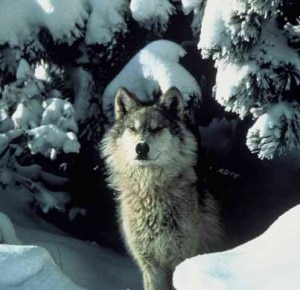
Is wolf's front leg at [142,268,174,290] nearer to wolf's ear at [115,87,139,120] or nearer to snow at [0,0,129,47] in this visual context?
wolf's ear at [115,87,139,120]

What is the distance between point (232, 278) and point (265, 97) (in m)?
2.72

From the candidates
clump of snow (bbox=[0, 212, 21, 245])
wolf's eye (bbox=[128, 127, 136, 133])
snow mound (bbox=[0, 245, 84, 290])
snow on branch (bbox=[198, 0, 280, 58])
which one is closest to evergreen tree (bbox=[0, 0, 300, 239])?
snow on branch (bbox=[198, 0, 280, 58])

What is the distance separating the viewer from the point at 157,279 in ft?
22.2

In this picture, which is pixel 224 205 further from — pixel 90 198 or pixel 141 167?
pixel 141 167

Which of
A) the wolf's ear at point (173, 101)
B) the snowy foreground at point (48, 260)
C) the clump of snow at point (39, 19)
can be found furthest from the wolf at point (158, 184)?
→ the clump of snow at point (39, 19)

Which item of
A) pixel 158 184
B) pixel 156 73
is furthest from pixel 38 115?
pixel 158 184

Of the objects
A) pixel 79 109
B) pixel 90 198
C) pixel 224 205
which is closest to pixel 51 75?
pixel 79 109

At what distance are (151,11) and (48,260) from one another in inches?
119

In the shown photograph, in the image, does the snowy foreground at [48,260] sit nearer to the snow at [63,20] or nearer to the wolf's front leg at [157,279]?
the wolf's front leg at [157,279]

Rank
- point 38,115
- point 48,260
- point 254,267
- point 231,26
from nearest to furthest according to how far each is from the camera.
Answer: point 254,267 → point 48,260 → point 231,26 → point 38,115

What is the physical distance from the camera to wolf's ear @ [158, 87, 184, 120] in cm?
677

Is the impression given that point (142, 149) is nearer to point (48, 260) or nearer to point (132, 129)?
point (132, 129)

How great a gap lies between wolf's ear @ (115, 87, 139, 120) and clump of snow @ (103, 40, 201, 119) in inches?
14.7

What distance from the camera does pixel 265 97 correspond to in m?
6.19
